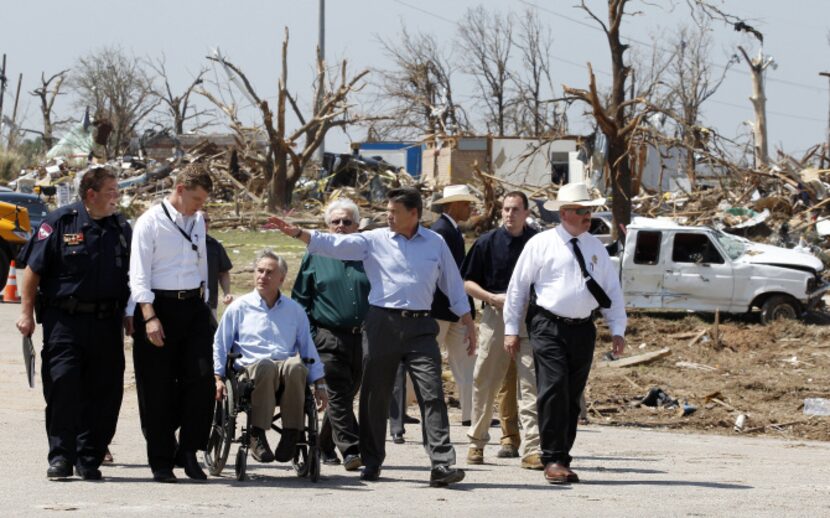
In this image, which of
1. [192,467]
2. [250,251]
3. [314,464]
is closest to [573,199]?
[314,464]

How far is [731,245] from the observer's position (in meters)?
24.0

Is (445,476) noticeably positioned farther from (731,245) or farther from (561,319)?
(731,245)

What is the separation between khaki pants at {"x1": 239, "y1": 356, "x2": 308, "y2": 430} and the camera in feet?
29.5

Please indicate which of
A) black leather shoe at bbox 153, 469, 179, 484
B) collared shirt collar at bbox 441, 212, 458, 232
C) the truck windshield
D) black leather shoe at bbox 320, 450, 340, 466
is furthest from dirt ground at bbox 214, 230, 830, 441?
black leather shoe at bbox 153, 469, 179, 484

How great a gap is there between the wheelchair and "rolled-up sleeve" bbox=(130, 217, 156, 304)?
0.80 metres

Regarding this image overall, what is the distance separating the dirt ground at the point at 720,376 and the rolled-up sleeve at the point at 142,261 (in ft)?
23.3

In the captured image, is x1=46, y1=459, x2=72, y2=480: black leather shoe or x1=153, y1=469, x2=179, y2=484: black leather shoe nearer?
x1=46, y1=459, x2=72, y2=480: black leather shoe

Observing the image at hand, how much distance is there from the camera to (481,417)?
410 inches

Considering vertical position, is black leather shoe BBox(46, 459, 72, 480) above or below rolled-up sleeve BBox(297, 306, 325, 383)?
below

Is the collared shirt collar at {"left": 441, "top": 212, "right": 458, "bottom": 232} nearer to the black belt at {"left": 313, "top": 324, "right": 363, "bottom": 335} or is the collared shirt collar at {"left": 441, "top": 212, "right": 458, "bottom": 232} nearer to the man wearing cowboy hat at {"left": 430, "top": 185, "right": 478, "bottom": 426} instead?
the man wearing cowboy hat at {"left": 430, "top": 185, "right": 478, "bottom": 426}

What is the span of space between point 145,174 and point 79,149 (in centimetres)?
1529

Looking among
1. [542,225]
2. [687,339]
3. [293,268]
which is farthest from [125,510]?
[542,225]

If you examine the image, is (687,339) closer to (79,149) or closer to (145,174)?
(145,174)

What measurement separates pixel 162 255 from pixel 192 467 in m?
1.33
